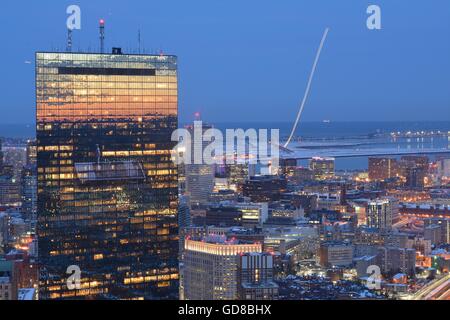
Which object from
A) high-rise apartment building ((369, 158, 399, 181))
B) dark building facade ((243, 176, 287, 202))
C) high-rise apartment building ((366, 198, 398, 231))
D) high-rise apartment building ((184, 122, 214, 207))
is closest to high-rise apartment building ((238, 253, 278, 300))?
high-rise apartment building ((184, 122, 214, 207))

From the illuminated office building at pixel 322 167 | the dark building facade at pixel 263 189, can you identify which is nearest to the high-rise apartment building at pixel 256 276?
the dark building facade at pixel 263 189

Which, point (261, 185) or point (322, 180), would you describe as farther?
point (322, 180)

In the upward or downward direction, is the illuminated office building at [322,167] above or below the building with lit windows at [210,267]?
above

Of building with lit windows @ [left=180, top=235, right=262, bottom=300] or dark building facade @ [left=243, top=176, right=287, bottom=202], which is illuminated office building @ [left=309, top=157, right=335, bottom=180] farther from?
building with lit windows @ [left=180, top=235, right=262, bottom=300]

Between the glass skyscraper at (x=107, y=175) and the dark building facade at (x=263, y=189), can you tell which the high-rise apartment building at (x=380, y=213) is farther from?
the glass skyscraper at (x=107, y=175)

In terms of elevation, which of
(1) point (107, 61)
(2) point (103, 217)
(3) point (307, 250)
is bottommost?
(3) point (307, 250)

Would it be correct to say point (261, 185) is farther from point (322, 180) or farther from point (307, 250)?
point (307, 250)
